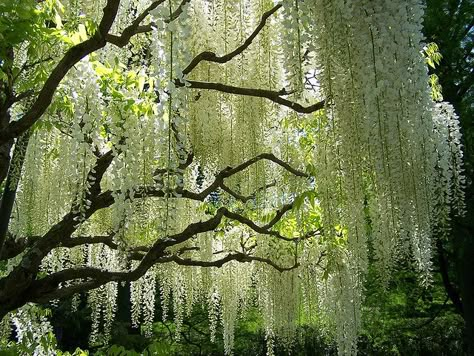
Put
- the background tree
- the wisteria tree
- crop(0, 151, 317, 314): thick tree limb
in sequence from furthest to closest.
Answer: the background tree → crop(0, 151, 317, 314): thick tree limb → the wisteria tree

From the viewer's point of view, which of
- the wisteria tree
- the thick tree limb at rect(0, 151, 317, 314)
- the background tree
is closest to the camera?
the wisteria tree

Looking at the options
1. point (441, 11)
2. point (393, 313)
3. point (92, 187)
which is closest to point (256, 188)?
point (92, 187)

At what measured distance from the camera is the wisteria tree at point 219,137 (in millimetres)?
2686

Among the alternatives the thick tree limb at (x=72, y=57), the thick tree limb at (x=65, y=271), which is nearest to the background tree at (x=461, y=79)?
the thick tree limb at (x=65, y=271)

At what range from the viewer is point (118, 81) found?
3775mm

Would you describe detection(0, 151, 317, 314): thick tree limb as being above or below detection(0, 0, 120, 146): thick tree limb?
below

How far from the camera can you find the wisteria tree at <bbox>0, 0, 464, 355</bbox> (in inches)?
106

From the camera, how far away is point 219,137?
206 inches

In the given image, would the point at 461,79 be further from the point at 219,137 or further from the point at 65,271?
the point at 65,271

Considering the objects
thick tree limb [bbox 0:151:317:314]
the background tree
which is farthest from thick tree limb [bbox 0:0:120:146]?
the background tree

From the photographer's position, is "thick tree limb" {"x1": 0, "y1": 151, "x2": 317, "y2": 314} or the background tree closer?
"thick tree limb" {"x1": 0, "y1": 151, "x2": 317, "y2": 314}

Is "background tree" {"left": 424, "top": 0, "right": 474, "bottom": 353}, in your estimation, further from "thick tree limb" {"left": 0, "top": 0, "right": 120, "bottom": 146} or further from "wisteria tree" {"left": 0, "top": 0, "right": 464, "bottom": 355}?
"thick tree limb" {"left": 0, "top": 0, "right": 120, "bottom": 146}

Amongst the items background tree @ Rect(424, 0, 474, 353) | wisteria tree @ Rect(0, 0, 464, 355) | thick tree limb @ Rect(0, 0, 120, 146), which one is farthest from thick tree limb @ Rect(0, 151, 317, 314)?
background tree @ Rect(424, 0, 474, 353)

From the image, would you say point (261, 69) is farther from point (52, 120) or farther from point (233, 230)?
point (233, 230)
